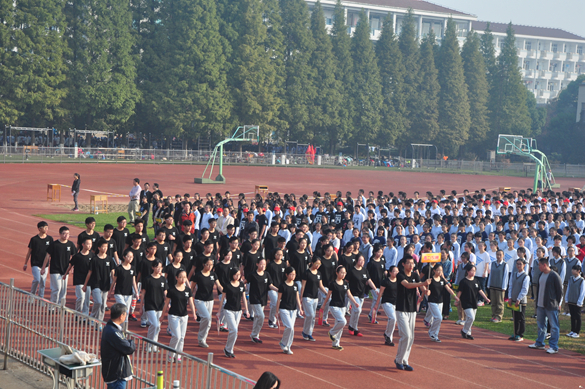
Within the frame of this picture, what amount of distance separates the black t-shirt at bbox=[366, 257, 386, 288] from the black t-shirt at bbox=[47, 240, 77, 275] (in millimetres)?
6178

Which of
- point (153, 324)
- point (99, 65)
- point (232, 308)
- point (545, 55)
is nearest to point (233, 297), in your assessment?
point (232, 308)

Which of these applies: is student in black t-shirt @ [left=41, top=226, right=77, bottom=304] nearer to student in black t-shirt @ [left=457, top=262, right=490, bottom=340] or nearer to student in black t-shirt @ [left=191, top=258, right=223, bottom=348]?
student in black t-shirt @ [left=191, top=258, right=223, bottom=348]

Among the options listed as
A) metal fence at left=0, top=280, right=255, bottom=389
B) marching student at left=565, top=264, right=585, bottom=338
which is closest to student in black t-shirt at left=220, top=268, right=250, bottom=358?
metal fence at left=0, top=280, right=255, bottom=389

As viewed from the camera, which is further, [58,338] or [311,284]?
[311,284]

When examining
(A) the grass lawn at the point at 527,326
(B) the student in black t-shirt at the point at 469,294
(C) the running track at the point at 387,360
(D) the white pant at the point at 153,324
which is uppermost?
(B) the student in black t-shirt at the point at 469,294

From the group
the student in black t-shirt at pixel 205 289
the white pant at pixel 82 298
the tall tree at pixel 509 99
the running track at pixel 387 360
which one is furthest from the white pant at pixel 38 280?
the tall tree at pixel 509 99

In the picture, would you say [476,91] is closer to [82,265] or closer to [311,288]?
[311,288]

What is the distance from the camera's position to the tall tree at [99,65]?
53.9 meters

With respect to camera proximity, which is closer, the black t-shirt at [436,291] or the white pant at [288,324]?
the white pant at [288,324]

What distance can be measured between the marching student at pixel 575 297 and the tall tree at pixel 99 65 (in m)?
48.5

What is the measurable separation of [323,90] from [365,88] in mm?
6431

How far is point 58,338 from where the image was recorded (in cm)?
865

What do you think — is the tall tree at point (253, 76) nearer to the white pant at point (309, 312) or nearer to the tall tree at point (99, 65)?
the tall tree at point (99, 65)

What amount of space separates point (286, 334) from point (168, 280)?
2.27 metres
